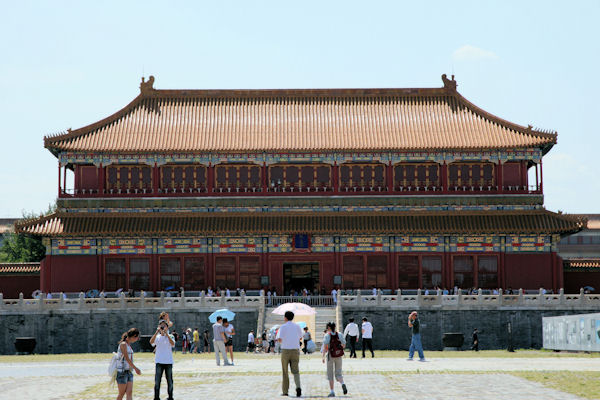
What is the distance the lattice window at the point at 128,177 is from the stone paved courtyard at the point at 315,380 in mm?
28568

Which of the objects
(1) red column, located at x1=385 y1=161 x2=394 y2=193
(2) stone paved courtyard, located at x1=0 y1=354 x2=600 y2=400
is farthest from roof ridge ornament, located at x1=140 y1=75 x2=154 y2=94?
(2) stone paved courtyard, located at x1=0 y1=354 x2=600 y2=400

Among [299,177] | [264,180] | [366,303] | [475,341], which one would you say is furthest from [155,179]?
[475,341]

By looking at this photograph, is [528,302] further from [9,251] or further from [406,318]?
[9,251]

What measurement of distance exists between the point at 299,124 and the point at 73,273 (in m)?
18.0

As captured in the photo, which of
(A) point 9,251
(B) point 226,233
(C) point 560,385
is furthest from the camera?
(A) point 9,251

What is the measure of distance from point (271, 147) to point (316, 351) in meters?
21.2

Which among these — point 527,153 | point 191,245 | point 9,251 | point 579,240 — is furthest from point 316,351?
point 579,240

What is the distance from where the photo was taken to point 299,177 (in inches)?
2512

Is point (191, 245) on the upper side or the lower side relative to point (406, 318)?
upper

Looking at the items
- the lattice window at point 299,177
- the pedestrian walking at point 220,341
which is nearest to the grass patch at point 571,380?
the pedestrian walking at point 220,341

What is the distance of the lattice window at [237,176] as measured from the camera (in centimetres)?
6366

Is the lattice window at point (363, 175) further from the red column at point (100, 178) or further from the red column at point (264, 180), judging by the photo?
the red column at point (100, 178)

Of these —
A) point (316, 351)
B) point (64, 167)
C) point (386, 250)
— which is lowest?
point (316, 351)

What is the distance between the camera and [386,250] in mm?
61375
